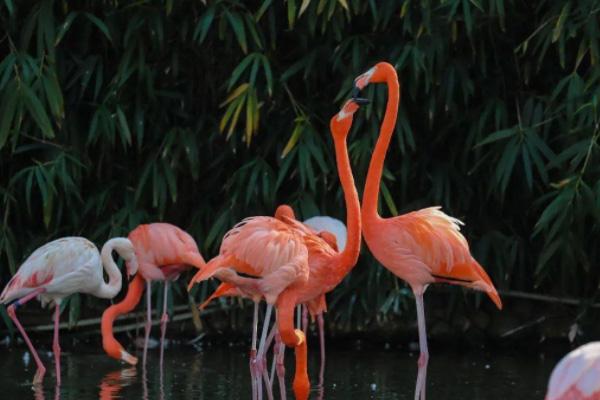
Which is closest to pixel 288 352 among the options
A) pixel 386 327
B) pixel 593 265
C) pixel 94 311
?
pixel 386 327

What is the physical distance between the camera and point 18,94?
8.30 m

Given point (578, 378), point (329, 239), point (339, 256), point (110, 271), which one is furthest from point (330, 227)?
point (578, 378)

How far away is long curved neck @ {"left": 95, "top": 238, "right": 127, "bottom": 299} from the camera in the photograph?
7.86m

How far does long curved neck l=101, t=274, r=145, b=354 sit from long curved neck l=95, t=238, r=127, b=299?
100mm

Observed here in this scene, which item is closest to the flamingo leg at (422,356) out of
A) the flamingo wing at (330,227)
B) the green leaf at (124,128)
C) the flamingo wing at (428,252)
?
the flamingo wing at (428,252)

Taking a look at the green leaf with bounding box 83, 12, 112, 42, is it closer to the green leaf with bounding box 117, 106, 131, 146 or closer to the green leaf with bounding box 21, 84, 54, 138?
the green leaf with bounding box 117, 106, 131, 146

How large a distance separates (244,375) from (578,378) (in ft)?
13.4

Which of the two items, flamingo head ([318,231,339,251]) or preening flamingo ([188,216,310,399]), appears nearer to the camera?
preening flamingo ([188,216,310,399])

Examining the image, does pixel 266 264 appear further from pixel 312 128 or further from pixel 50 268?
pixel 312 128

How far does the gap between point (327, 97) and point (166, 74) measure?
3.40 ft

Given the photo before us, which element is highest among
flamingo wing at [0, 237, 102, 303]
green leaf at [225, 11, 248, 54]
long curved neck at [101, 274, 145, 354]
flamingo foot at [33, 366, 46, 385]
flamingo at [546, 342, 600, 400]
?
green leaf at [225, 11, 248, 54]

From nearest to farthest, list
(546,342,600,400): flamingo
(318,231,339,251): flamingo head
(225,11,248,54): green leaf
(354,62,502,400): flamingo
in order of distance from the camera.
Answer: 1. (546,342,600,400): flamingo
2. (354,62,502,400): flamingo
3. (318,231,339,251): flamingo head
4. (225,11,248,54): green leaf

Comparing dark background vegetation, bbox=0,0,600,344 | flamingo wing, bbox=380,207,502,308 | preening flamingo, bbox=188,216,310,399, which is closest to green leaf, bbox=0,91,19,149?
dark background vegetation, bbox=0,0,600,344

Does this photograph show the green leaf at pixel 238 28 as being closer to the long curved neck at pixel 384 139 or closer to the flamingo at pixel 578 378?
the long curved neck at pixel 384 139
